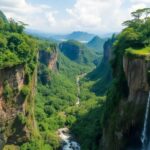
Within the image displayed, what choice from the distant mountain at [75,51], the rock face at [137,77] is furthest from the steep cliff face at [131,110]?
the distant mountain at [75,51]

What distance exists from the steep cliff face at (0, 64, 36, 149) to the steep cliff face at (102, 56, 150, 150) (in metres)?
13.7

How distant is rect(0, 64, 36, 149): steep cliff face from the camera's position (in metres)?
52.1

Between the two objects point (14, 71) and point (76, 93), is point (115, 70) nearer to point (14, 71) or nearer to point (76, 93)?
point (14, 71)

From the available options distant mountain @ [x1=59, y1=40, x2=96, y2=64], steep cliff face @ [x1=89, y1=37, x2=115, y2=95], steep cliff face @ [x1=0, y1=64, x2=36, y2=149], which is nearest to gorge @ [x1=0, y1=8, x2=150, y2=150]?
steep cliff face @ [x1=0, y1=64, x2=36, y2=149]

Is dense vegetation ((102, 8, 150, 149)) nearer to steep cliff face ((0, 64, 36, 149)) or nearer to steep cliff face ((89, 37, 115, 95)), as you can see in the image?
steep cliff face ((0, 64, 36, 149))

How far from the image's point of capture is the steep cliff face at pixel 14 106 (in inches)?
2052

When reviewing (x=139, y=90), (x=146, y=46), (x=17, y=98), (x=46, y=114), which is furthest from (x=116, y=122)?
(x=46, y=114)

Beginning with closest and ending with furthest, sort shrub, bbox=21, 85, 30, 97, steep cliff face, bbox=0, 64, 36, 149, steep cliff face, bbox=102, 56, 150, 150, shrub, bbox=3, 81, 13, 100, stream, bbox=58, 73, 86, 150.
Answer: steep cliff face, bbox=102, 56, 150, 150 < shrub, bbox=3, 81, 13, 100 < steep cliff face, bbox=0, 64, 36, 149 < shrub, bbox=21, 85, 30, 97 < stream, bbox=58, 73, 86, 150

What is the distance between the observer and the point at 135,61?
4256cm

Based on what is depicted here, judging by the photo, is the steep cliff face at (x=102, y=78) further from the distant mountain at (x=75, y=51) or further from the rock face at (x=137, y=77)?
the rock face at (x=137, y=77)

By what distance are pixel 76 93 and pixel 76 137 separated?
136 ft

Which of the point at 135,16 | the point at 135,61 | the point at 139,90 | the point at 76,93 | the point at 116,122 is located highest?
the point at 135,16

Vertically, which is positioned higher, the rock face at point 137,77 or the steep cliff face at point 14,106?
the rock face at point 137,77

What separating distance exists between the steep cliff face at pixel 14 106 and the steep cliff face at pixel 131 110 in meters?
13.7
